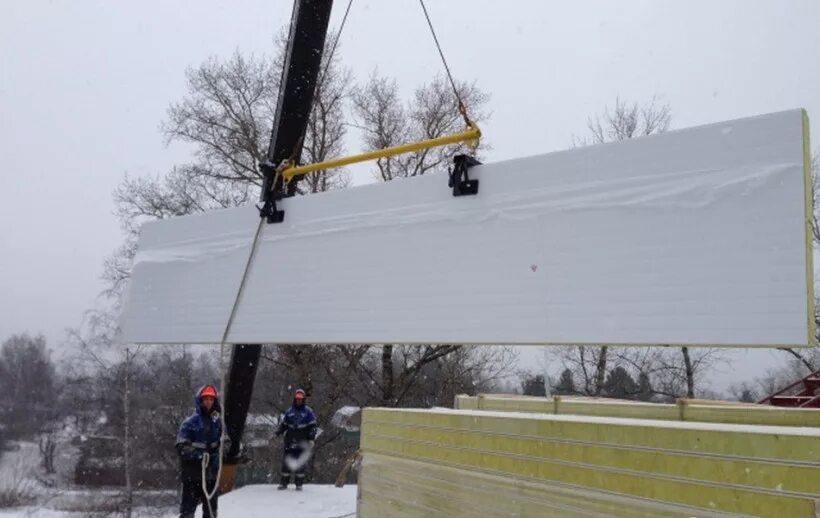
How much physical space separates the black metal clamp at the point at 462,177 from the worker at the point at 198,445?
2.98 metres

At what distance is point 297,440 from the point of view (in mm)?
8312

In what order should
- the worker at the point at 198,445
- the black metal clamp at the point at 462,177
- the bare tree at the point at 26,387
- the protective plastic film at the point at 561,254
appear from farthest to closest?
the bare tree at the point at 26,387 → the worker at the point at 198,445 → the black metal clamp at the point at 462,177 → the protective plastic film at the point at 561,254

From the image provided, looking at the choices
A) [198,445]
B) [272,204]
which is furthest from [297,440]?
[272,204]

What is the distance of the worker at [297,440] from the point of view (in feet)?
26.8

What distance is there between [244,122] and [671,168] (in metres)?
16.0

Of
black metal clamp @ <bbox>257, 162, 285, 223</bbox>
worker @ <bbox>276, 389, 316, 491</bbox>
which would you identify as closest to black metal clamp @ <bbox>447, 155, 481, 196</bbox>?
black metal clamp @ <bbox>257, 162, 285, 223</bbox>

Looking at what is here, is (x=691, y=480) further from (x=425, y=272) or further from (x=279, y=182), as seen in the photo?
(x=279, y=182)

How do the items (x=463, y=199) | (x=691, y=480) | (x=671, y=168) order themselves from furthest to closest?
(x=463, y=199) < (x=671, y=168) < (x=691, y=480)

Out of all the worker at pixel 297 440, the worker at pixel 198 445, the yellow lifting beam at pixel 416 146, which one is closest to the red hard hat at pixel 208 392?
the worker at pixel 198 445

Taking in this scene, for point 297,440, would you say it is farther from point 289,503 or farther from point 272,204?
point 272,204

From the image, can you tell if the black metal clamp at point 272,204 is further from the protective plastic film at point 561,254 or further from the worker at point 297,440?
the worker at point 297,440

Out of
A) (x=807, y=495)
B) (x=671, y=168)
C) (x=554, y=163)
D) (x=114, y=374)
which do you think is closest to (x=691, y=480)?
(x=807, y=495)

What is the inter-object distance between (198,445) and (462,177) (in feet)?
10.8

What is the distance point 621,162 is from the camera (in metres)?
3.25
